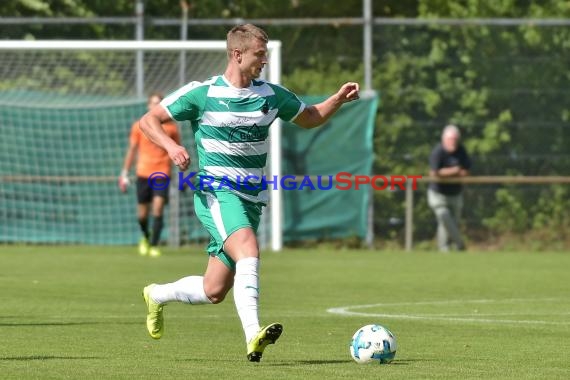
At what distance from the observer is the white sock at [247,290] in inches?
316

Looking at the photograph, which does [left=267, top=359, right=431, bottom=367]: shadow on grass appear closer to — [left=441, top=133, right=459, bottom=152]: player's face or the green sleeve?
the green sleeve

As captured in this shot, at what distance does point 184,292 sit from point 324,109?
137 cm

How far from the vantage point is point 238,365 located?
804cm

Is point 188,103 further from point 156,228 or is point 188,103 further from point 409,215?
point 409,215

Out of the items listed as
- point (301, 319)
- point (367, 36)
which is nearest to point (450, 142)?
point (367, 36)

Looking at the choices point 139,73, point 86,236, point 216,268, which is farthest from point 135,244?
point 216,268

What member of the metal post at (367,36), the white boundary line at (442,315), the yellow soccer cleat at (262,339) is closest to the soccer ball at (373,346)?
the yellow soccer cleat at (262,339)

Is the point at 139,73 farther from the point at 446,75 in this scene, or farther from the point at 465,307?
the point at 465,307

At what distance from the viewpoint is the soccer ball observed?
8.07 meters

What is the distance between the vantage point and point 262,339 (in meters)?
7.86

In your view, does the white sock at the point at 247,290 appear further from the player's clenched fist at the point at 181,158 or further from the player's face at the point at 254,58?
the player's face at the point at 254,58

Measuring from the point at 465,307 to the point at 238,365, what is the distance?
16.8 feet

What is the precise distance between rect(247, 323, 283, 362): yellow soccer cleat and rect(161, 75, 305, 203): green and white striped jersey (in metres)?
0.98

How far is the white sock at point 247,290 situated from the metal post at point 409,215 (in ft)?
50.4
